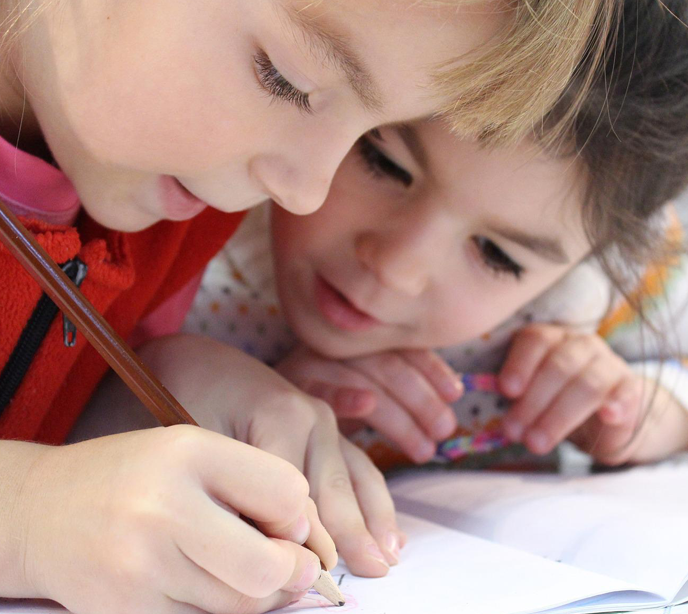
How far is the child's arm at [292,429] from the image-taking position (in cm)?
47

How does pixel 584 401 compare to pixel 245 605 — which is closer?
pixel 245 605

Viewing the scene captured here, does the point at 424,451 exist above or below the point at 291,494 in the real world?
below

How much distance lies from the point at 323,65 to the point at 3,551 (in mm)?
266

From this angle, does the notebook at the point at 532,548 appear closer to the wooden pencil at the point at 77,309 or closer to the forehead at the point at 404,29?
the wooden pencil at the point at 77,309

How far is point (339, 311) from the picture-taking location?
2.24 ft

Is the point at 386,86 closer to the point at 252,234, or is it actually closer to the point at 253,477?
the point at 253,477

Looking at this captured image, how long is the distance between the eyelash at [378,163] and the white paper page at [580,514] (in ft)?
0.82

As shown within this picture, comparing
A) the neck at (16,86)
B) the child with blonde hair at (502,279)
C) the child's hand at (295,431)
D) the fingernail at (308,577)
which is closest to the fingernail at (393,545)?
the child's hand at (295,431)

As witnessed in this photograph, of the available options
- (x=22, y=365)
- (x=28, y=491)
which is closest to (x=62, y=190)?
(x=22, y=365)

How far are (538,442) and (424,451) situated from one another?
0.12 meters

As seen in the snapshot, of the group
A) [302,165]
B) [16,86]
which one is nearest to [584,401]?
[302,165]

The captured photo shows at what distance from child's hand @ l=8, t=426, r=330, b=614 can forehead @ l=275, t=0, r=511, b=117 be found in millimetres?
195

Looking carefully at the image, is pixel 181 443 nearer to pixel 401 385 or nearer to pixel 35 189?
pixel 35 189

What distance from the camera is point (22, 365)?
0.49 meters
